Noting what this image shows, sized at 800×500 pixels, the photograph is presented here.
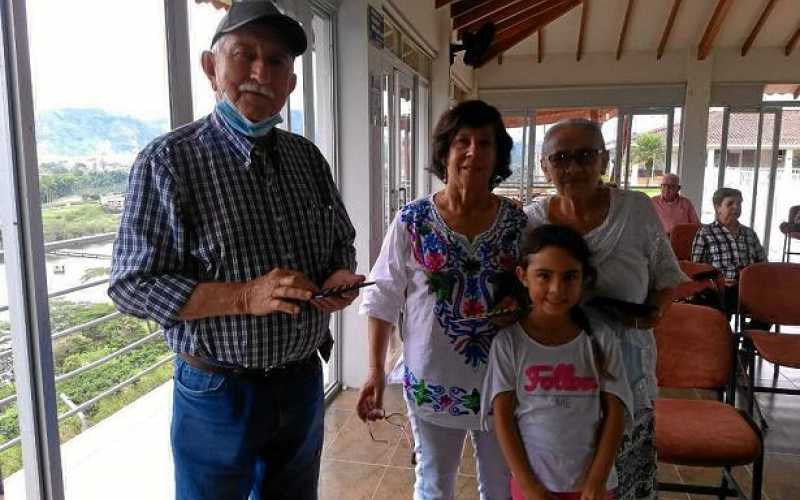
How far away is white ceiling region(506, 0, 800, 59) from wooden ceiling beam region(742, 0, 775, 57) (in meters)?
0.07

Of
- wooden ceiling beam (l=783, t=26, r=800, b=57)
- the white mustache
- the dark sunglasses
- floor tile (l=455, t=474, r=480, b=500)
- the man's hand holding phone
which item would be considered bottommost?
floor tile (l=455, t=474, r=480, b=500)

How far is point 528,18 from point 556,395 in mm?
6981

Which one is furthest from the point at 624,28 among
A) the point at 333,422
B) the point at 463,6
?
the point at 333,422

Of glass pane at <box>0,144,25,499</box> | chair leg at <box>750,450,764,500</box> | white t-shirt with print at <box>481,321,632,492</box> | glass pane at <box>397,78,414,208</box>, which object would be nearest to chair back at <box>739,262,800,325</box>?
Result: chair leg at <box>750,450,764,500</box>

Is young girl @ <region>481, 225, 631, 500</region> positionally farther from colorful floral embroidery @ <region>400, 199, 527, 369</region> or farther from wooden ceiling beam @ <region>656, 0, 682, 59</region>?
wooden ceiling beam @ <region>656, 0, 682, 59</region>

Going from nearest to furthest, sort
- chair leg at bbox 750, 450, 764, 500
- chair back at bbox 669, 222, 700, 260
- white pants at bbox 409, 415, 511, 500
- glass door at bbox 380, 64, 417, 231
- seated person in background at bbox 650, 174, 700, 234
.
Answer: white pants at bbox 409, 415, 511, 500 → chair leg at bbox 750, 450, 764, 500 → glass door at bbox 380, 64, 417, 231 → chair back at bbox 669, 222, 700, 260 → seated person in background at bbox 650, 174, 700, 234

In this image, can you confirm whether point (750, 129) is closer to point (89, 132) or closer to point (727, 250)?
point (727, 250)

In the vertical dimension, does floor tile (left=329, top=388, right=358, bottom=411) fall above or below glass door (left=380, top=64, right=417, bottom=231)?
below

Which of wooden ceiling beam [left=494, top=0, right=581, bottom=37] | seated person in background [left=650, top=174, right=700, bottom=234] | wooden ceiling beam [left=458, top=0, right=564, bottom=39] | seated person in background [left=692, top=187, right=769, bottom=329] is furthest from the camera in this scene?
wooden ceiling beam [left=494, top=0, right=581, bottom=37]

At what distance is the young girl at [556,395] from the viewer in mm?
1319

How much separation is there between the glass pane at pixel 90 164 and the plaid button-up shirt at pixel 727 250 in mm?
3339

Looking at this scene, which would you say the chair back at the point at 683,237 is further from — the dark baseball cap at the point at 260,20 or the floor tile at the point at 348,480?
the dark baseball cap at the point at 260,20

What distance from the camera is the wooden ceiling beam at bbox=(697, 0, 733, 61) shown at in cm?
705

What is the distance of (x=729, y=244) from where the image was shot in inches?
144
